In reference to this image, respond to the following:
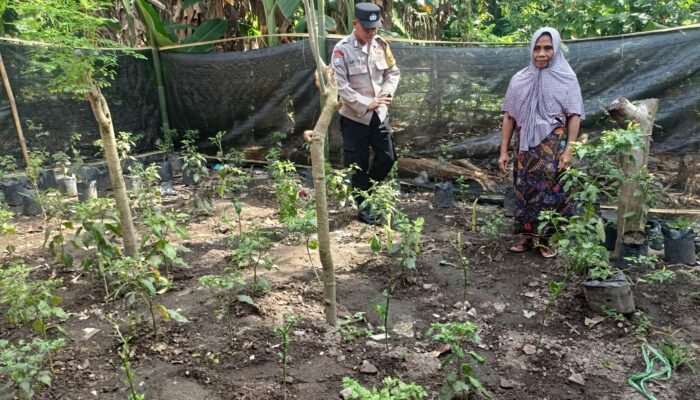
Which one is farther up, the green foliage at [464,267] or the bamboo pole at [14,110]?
the bamboo pole at [14,110]

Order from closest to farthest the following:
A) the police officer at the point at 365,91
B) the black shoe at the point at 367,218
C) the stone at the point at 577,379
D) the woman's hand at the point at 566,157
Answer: the stone at the point at 577,379
the woman's hand at the point at 566,157
the police officer at the point at 365,91
the black shoe at the point at 367,218

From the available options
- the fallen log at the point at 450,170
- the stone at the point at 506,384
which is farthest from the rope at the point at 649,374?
the fallen log at the point at 450,170

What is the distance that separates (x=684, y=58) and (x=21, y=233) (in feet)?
18.7

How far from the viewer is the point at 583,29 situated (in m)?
7.02

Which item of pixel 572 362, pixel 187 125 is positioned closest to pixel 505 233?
pixel 572 362

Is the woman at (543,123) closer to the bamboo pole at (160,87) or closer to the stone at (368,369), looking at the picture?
the stone at (368,369)

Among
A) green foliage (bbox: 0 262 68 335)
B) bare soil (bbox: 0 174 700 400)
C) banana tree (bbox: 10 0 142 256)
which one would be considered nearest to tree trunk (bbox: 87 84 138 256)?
banana tree (bbox: 10 0 142 256)

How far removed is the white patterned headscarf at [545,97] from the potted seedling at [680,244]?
41.0 inches

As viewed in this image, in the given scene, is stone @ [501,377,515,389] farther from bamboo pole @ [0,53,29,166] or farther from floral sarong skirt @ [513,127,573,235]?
bamboo pole @ [0,53,29,166]

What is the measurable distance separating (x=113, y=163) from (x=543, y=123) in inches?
108

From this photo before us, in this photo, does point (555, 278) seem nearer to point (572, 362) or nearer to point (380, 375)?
point (572, 362)

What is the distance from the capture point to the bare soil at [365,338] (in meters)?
2.51

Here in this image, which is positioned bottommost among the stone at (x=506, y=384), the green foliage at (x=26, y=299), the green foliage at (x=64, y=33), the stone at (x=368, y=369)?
the stone at (x=506, y=384)

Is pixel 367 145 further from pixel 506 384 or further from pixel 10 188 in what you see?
pixel 10 188
